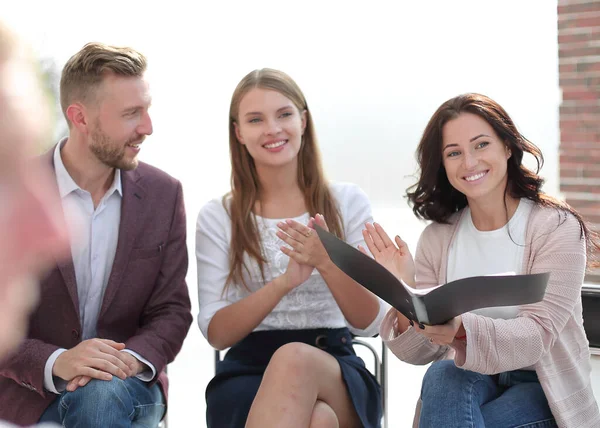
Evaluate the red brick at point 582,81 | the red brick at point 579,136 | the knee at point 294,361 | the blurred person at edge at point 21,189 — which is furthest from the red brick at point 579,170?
the blurred person at edge at point 21,189

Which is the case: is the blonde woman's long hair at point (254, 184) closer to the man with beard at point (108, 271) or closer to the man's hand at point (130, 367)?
the man with beard at point (108, 271)

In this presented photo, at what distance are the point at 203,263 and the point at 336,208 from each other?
449 mm

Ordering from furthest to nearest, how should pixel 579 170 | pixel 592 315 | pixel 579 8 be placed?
pixel 579 170, pixel 579 8, pixel 592 315

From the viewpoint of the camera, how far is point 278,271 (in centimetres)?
227

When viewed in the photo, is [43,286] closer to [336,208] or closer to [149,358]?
[149,358]

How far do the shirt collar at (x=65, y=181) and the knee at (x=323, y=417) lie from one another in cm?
88

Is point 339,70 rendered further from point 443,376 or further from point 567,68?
point 443,376

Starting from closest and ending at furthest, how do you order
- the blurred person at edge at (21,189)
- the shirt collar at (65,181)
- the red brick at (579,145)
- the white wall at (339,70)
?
the blurred person at edge at (21,189)
the shirt collar at (65,181)
the red brick at (579,145)
the white wall at (339,70)

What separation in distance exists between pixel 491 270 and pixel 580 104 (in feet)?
4.55

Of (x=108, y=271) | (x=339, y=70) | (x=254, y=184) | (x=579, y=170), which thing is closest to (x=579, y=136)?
(x=579, y=170)

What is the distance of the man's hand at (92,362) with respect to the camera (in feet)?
6.31

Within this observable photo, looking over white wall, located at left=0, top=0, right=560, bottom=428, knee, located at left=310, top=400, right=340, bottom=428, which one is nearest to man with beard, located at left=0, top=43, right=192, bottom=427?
knee, located at left=310, top=400, right=340, bottom=428

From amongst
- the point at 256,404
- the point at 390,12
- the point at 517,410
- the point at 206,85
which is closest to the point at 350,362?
the point at 256,404

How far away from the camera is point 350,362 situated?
7.01 feet
